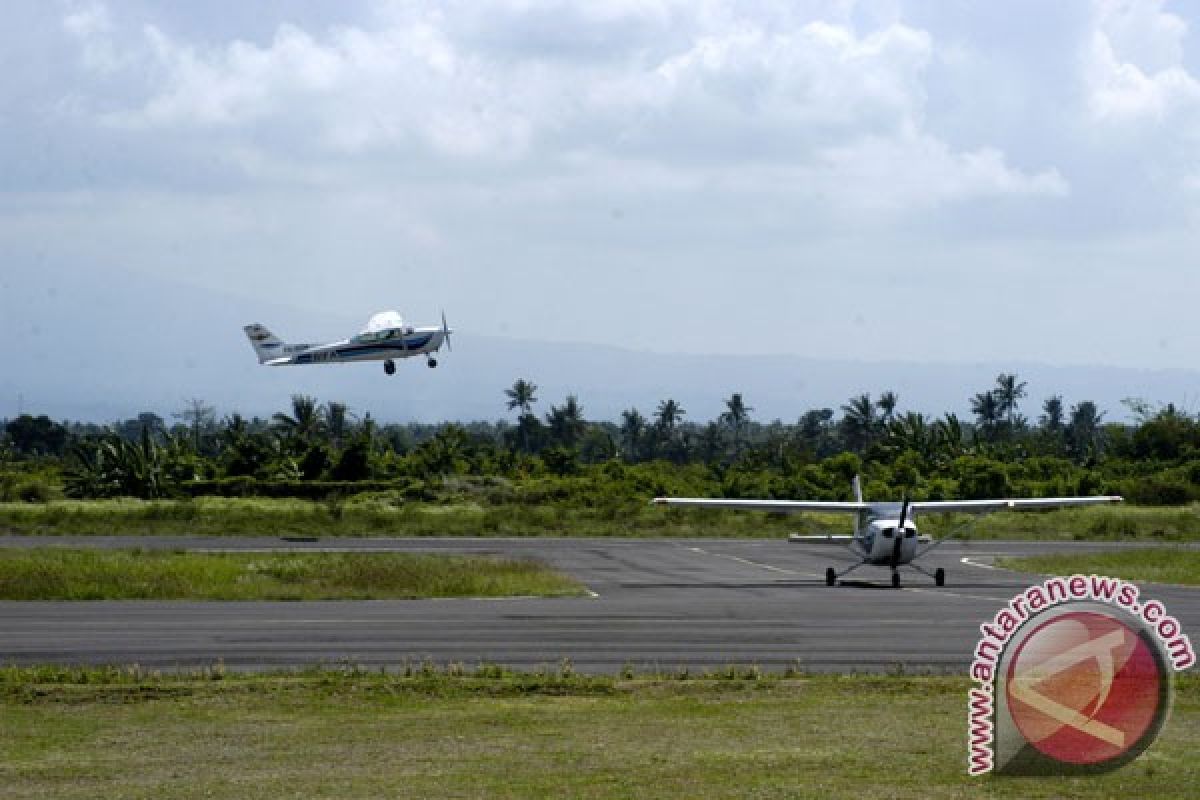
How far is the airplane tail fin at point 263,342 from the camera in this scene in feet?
240

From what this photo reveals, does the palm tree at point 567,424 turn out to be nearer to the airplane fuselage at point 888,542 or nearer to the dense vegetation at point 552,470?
the dense vegetation at point 552,470

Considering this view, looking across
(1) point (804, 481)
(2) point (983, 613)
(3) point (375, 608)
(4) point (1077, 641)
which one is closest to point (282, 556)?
(3) point (375, 608)

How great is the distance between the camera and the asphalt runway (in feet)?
76.2

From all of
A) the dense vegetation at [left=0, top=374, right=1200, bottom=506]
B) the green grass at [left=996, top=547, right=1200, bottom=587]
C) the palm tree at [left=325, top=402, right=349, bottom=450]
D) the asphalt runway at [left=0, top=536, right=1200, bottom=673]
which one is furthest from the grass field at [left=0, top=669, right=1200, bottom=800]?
the palm tree at [left=325, top=402, right=349, bottom=450]

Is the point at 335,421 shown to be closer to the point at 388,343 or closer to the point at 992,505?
the point at 388,343

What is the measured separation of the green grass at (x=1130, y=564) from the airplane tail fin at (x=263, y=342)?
1471 inches

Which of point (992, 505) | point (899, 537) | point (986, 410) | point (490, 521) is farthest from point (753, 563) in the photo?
point (986, 410)

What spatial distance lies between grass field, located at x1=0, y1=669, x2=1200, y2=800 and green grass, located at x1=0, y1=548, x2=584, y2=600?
14416mm

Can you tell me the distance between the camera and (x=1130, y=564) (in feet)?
156

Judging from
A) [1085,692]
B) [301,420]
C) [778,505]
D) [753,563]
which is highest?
[301,420]

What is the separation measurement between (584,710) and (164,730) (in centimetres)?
487

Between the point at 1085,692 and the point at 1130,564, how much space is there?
99.1 feet

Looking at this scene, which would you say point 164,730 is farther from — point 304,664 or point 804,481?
point 804,481

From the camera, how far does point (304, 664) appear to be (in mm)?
22188
